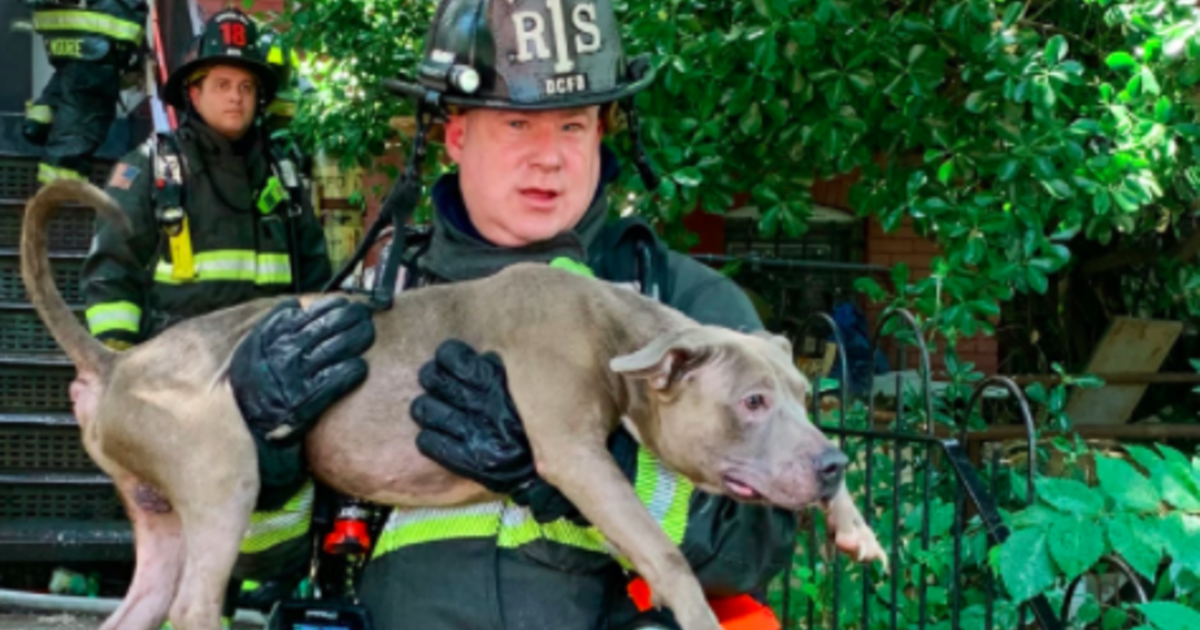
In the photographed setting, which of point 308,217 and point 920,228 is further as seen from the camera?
point 308,217

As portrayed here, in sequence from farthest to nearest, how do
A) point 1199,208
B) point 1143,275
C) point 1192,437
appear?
Result: point 1143,275 < point 1192,437 < point 1199,208

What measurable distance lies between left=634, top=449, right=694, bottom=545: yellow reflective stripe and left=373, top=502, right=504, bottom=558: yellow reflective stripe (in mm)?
292

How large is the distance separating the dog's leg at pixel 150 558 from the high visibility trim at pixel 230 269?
351cm

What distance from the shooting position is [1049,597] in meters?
4.41

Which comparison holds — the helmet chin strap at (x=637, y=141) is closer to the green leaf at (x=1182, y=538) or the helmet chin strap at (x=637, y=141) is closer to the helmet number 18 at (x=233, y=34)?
the green leaf at (x=1182, y=538)

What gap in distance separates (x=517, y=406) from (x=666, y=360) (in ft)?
1.15

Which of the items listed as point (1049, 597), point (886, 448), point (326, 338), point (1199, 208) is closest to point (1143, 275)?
point (1199, 208)

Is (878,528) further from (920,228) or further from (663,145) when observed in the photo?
(663,145)

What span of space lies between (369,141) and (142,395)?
3932 mm

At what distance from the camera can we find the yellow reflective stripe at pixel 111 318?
20.7ft

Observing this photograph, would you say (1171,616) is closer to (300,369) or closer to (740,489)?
(740,489)

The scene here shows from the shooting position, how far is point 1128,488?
3.40 m

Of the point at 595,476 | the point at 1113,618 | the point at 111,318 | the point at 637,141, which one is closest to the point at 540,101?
the point at 637,141

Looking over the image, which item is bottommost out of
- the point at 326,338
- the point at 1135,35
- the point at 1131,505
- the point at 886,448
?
the point at 886,448
